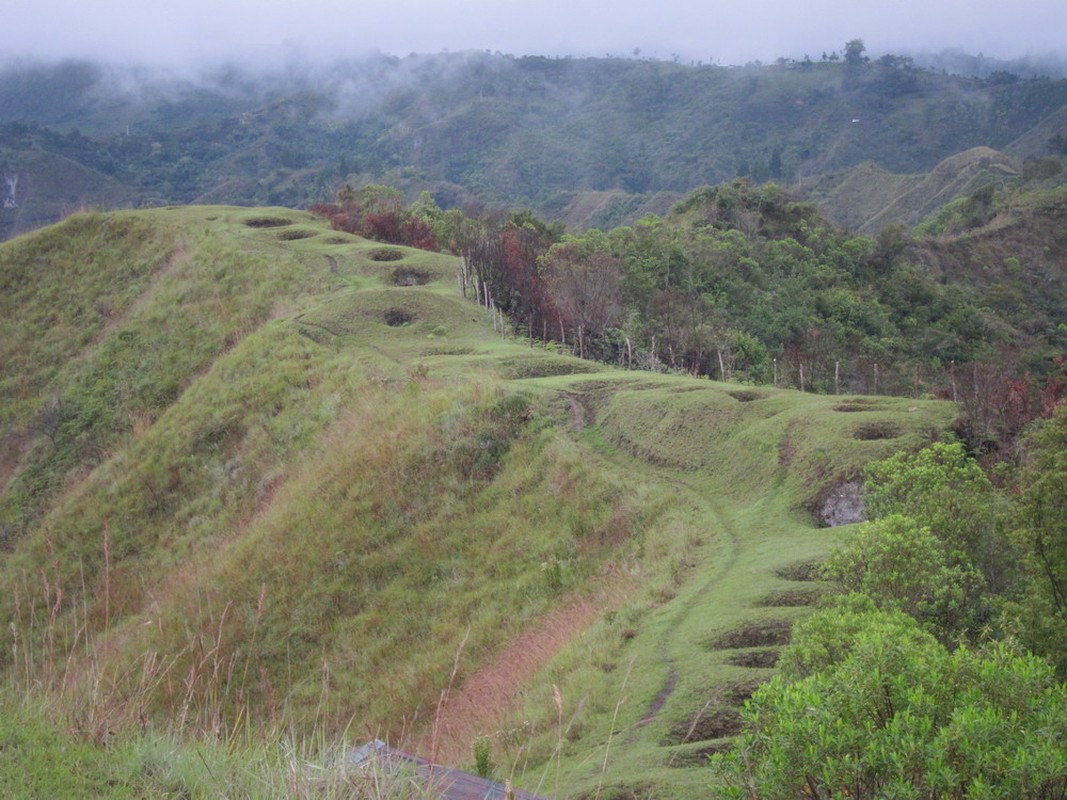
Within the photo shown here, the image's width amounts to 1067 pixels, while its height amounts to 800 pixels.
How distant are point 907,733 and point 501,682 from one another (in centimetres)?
710

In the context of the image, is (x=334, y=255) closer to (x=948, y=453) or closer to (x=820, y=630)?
(x=948, y=453)

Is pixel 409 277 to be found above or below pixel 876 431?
above

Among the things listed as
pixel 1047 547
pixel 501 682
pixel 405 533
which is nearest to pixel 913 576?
pixel 1047 547

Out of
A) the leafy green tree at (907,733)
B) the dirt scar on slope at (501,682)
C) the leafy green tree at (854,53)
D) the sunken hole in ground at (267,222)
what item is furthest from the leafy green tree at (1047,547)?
the leafy green tree at (854,53)

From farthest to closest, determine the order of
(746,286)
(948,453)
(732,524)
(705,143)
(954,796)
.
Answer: (705,143)
(746,286)
(732,524)
(948,453)
(954,796)

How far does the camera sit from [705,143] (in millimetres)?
123312

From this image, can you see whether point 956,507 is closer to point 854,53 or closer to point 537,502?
point 537,502

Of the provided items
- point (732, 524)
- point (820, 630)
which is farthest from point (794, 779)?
point (732, 524)

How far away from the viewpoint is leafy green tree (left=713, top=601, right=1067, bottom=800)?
373 cm

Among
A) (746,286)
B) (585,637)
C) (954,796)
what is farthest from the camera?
(746,286)

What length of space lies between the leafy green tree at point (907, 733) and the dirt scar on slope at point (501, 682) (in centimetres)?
430

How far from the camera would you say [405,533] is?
620 inches

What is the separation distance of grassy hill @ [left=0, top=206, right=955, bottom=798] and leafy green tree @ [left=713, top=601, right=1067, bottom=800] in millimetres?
1019

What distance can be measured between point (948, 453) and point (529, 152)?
122 m
